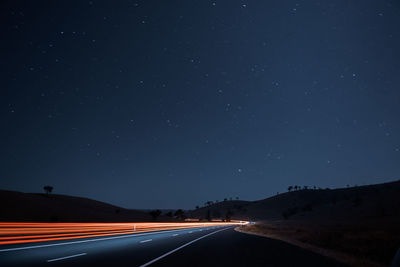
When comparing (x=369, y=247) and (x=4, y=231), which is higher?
(x=4, y=231)

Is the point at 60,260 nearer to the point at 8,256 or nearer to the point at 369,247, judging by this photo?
the point at 8,256

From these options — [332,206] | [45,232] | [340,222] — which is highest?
[45,232]

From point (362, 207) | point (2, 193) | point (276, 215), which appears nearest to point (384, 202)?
point (362, 207)

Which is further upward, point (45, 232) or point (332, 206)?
point (45, 232)

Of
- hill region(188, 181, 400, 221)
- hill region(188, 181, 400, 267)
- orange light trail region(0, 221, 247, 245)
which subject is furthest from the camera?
hill region(188, 181, 400, 221)

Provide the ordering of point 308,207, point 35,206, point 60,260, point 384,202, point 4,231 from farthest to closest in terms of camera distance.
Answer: point 308,207, point 384,202, point 35,206, point 4,231, point 60,260

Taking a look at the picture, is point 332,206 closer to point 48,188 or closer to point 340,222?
point 340,222

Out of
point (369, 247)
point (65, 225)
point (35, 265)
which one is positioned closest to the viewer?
point (35, 265)

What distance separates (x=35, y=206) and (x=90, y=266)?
2910 inches

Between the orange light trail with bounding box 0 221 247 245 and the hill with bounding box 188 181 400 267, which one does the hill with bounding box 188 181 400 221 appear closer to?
the hill with bounding box 188 181 400 267

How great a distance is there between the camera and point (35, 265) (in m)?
7.41

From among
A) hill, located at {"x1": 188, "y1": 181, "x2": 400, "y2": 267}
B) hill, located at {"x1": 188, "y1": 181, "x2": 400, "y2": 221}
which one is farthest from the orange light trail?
hill, located at {"x1": 188, "y1": 181, "x2": 400, "y2": 221}

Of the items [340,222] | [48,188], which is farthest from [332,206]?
[48,188]

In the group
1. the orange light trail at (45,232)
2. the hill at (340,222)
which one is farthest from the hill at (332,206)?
the orange light trail at (45,232)
